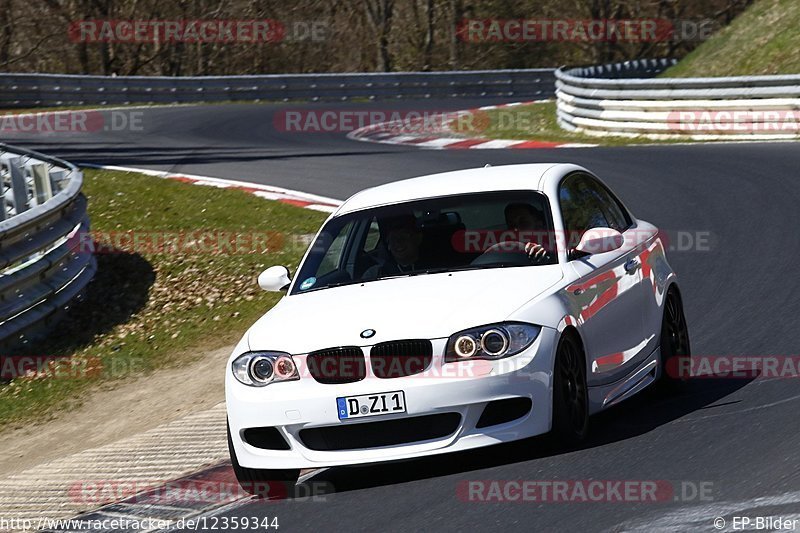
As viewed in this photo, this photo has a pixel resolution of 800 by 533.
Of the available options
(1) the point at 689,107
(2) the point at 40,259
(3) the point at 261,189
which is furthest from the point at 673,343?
(1) the point at 689,107

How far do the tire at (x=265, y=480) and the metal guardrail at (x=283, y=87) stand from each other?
1196 inches

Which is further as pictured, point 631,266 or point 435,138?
point 435,138

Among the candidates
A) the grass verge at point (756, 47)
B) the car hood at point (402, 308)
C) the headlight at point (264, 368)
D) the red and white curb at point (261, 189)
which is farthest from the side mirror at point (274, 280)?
the grass verge at point (756, 47)

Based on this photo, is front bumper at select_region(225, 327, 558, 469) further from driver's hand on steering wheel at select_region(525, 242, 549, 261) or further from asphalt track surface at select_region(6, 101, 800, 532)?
driver's hand on steering wheel at select_region(525, 242, 549, 261)

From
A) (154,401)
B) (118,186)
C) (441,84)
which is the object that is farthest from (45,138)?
(154,401)

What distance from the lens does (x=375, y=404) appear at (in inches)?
256

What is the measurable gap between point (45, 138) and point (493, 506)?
24.0 meters

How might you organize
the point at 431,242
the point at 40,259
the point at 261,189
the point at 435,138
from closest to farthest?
the point at 431,242, the point at 40,259, the point at 261,189, the point at 435,138

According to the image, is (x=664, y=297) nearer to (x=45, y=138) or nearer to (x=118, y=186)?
(x=118, y=186)

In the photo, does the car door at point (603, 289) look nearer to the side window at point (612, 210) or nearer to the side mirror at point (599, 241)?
the side window at point (612, 210)

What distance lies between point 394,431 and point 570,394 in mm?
922

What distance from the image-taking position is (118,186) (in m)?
20.0

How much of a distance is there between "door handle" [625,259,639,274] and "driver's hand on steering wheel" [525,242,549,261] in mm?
644

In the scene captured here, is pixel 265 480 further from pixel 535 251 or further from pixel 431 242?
pixel 535 251
